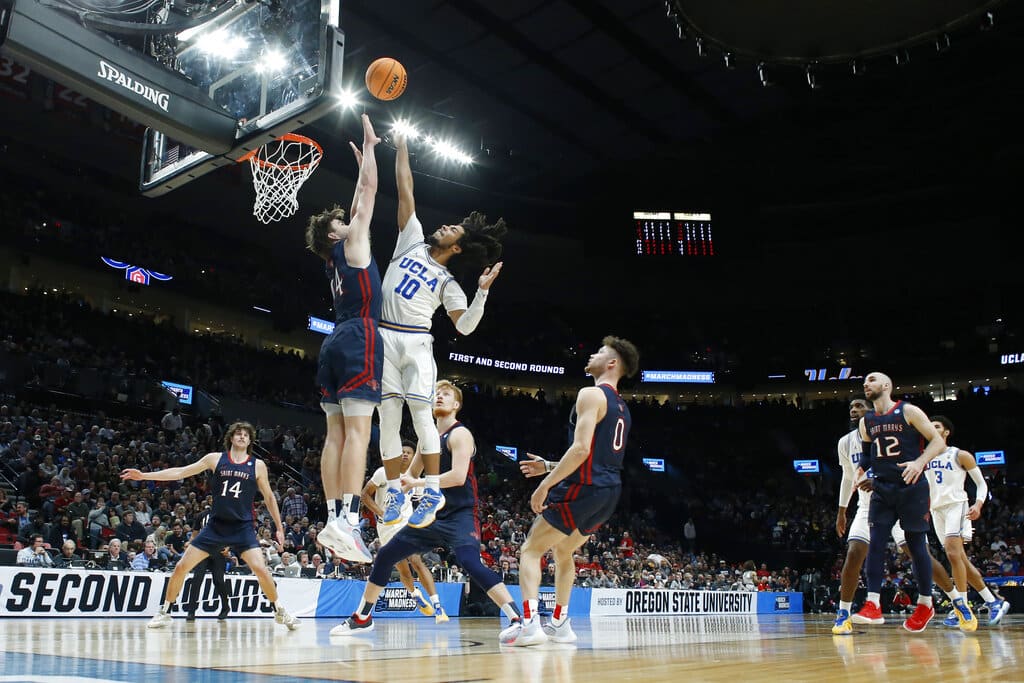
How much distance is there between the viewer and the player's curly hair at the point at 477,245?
21.1 feet

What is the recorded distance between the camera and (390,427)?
6023mm

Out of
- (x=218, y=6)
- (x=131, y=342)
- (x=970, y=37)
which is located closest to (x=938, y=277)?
(x=970, y=37)

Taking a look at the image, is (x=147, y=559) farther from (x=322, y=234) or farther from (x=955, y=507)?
(x=955, y=507)

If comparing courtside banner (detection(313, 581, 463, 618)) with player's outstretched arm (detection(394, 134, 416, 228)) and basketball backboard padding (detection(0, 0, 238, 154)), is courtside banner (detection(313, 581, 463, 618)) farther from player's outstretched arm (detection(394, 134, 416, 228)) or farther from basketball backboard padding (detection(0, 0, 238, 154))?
basketball backboard padding (detection(0, 0, 238, 154))

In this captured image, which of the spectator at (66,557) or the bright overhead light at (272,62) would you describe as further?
the spectator at (66,557)

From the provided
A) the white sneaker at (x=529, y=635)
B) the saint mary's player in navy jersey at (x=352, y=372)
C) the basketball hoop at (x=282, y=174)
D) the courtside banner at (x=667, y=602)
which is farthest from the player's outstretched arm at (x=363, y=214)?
the courtside banner at (x=667, y=602)

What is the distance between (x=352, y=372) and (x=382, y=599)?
926 centimetres

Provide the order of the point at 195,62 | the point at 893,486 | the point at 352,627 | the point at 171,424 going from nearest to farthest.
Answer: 1. the point at 352,627
2. the point at 195,62
3. the point at 893,486
4. the point at 171,424

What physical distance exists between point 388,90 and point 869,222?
92.9ft

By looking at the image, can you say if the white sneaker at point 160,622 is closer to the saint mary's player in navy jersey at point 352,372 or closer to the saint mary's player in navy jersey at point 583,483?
the saint mary's player in navy jersey at point 352,372

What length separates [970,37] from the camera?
19.2m

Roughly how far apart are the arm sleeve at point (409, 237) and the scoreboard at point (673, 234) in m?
22.7

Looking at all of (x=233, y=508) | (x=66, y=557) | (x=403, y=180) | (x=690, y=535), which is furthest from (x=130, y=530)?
(x=690, y=535)

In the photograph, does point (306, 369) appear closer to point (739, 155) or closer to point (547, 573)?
point (547, 573)
